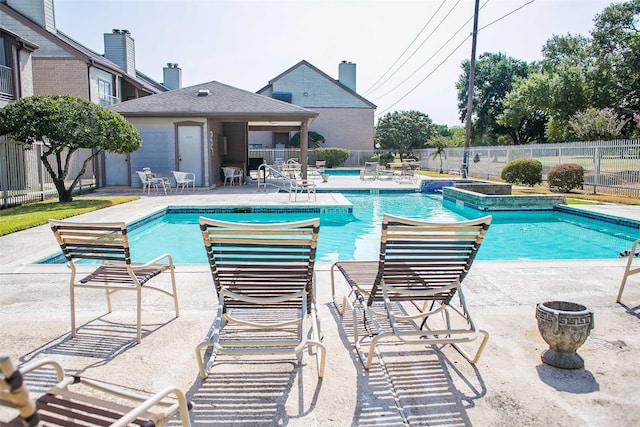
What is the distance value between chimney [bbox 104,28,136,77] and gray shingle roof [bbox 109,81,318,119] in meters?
10.8

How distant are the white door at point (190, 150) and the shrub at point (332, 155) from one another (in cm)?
1633

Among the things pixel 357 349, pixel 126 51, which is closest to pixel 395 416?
pixel 357 349

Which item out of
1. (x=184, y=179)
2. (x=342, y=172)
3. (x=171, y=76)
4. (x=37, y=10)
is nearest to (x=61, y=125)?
(x=184, y=179)

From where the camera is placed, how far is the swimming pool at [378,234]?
27.5 feet

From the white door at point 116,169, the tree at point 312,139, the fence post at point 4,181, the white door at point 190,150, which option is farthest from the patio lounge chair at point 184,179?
the tree at point 312,139

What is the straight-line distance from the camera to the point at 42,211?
34.5 feet

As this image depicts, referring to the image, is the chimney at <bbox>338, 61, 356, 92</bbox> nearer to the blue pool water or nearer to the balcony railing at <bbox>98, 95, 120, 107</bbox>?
the blue pool water

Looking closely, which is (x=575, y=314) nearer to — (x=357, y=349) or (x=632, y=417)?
(x=632, y=417)

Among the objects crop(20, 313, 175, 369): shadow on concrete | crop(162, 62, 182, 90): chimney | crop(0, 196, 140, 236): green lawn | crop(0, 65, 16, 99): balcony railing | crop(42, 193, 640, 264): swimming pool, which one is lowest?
crop(42, 193, 640, 264): swimming pool

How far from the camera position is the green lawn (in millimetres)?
8586

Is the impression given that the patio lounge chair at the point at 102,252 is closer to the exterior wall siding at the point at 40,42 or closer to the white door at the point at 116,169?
the white door at the point at 116,169

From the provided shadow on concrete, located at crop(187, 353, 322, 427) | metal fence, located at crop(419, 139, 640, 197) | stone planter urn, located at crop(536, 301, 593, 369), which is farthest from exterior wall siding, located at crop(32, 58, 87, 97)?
stone planter urn, located at crop(536, 301, 593, 369)

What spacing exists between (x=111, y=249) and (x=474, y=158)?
80.6 feet

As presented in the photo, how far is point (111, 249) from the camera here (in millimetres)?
3459
